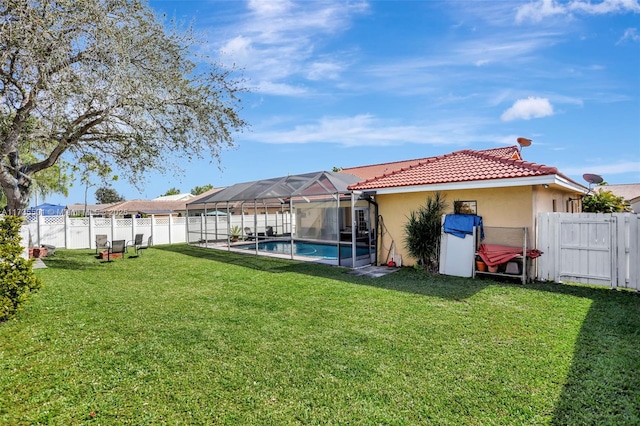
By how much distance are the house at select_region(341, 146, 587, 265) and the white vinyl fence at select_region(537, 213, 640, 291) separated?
528mm

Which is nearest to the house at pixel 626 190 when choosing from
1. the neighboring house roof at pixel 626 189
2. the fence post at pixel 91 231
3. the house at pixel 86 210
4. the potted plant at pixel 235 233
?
the neighboring house roof at pixel 626 189

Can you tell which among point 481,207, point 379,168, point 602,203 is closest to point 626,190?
point 602,203

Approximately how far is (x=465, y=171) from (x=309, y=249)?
427 inches

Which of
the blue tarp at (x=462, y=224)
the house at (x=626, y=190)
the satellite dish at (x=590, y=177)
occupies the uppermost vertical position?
the house at (x=626, y=190)

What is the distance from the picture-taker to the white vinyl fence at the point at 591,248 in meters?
8.23

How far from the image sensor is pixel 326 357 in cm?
470

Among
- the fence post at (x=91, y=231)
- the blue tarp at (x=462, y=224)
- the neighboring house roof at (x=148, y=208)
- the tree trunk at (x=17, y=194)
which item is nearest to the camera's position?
the blue tarp at (x=462, y=224)

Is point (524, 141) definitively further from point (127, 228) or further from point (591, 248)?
point (127, 228)

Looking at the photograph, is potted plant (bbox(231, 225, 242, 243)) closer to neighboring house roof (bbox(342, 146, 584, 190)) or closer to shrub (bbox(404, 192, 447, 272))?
neighboring house roof (bbox(342, 146, 584, 190))

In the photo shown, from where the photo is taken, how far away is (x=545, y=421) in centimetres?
323

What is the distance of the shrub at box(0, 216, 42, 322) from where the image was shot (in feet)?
20.5

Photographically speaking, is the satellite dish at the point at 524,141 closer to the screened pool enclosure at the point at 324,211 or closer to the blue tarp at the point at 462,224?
the blue tarp at the point at 462,224

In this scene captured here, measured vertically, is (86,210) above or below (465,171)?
below

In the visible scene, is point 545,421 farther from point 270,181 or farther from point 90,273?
point 270,181
